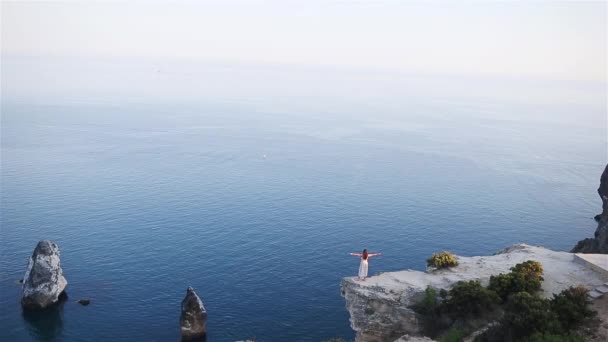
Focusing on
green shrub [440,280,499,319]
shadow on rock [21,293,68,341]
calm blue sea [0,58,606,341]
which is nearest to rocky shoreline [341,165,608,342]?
green shrub [440,280,499,319]

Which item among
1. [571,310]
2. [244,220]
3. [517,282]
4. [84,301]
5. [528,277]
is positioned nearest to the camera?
[571,310]

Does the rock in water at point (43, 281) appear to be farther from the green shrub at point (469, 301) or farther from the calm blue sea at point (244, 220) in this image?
the green shrub at point (469, 301)

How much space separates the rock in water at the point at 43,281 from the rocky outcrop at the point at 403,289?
44360mm

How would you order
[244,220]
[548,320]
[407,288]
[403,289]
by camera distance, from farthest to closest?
[244,220] < [407,288] < [403,289] < [548,320]

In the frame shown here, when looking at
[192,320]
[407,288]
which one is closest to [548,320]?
[407,288]

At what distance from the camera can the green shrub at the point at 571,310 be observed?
29.6m

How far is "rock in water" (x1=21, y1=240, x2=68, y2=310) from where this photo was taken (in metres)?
63.2

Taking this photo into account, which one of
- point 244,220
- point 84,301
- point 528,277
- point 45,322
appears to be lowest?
point 45,322

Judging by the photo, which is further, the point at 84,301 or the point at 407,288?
the point at 84,301

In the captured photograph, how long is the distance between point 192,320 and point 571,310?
43.0 meters

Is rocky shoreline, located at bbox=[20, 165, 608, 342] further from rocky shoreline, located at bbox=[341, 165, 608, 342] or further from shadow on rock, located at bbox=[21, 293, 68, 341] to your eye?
shadow on rock, located at bbox=[21, 293, 68, 341]

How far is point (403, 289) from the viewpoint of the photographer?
133 feet

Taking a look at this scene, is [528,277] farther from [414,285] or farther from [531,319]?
[414,285]

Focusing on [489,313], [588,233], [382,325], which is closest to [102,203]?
[382,325]
